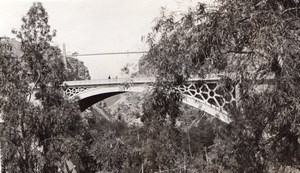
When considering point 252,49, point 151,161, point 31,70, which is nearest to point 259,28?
point 252,49

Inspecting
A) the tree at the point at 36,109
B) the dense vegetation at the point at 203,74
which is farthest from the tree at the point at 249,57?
the tree at the point at 36,109

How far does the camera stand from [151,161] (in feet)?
75.1

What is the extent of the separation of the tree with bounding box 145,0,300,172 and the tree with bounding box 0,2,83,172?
14.0ft

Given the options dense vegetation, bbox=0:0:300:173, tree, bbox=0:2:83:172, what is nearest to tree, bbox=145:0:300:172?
dense vegetation, bbox=0:0:300:173

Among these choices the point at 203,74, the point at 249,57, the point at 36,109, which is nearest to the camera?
the point at 249,57

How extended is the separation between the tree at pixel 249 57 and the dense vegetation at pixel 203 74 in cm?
1

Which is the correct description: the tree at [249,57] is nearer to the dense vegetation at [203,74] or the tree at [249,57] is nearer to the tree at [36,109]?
the dense vegetation at [203,74]

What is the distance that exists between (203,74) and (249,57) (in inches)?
31.6

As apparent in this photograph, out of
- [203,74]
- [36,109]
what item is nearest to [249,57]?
[203,74]

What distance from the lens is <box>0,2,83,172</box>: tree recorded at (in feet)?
31.4

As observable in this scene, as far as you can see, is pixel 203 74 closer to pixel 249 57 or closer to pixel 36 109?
pixel 249 57

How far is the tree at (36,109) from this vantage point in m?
9.56

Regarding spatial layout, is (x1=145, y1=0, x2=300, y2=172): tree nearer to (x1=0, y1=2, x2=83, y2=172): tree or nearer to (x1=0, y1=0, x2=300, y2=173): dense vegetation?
(x1=0, y1=0, x2=300, y2=173): dense vegetation

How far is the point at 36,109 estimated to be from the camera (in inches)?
403
